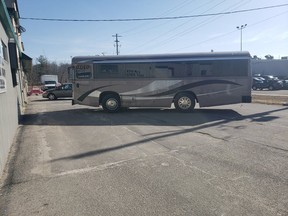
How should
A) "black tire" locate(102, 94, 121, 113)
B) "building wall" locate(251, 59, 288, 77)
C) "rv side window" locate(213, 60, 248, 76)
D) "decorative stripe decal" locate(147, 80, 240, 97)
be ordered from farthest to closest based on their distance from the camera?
"building wall" locate(251, 59, 288, 77), "black tire" locate(102, 94, 121, 113), "decorative stripe decal" locate(147, 80, 240, 97), "rv side window" locate(213, 60, 248, 76)

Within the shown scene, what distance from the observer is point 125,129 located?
410 inches

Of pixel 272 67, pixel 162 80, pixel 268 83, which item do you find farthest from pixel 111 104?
pixel 272 67

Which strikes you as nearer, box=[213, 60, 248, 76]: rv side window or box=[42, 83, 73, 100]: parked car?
box=[213, 60, 248, 76]: rv side window

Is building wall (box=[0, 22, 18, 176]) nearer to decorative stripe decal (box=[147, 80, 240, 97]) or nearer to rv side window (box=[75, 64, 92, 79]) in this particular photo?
rv side window (box=[75, 64, 92, 79])

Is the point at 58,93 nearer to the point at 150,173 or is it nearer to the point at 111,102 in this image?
the point at 111,102

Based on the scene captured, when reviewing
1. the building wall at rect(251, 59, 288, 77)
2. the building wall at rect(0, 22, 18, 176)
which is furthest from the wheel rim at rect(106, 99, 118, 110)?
the building wall at rect(251, 59, 288, 77)

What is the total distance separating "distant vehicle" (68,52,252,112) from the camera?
49.4 ft

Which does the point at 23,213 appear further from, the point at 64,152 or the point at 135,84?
the point at 135,84

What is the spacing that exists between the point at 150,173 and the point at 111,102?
10434mm

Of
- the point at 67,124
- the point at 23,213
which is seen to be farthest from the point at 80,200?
the point at 67,124

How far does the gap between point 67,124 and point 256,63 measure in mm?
64441

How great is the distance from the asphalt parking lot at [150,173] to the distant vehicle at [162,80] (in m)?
5.37

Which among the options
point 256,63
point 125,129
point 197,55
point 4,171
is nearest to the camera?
point 4,171

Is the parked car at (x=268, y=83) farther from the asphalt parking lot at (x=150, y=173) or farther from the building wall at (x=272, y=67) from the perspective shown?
the asphalt parking lot at (x=150, y=173)
